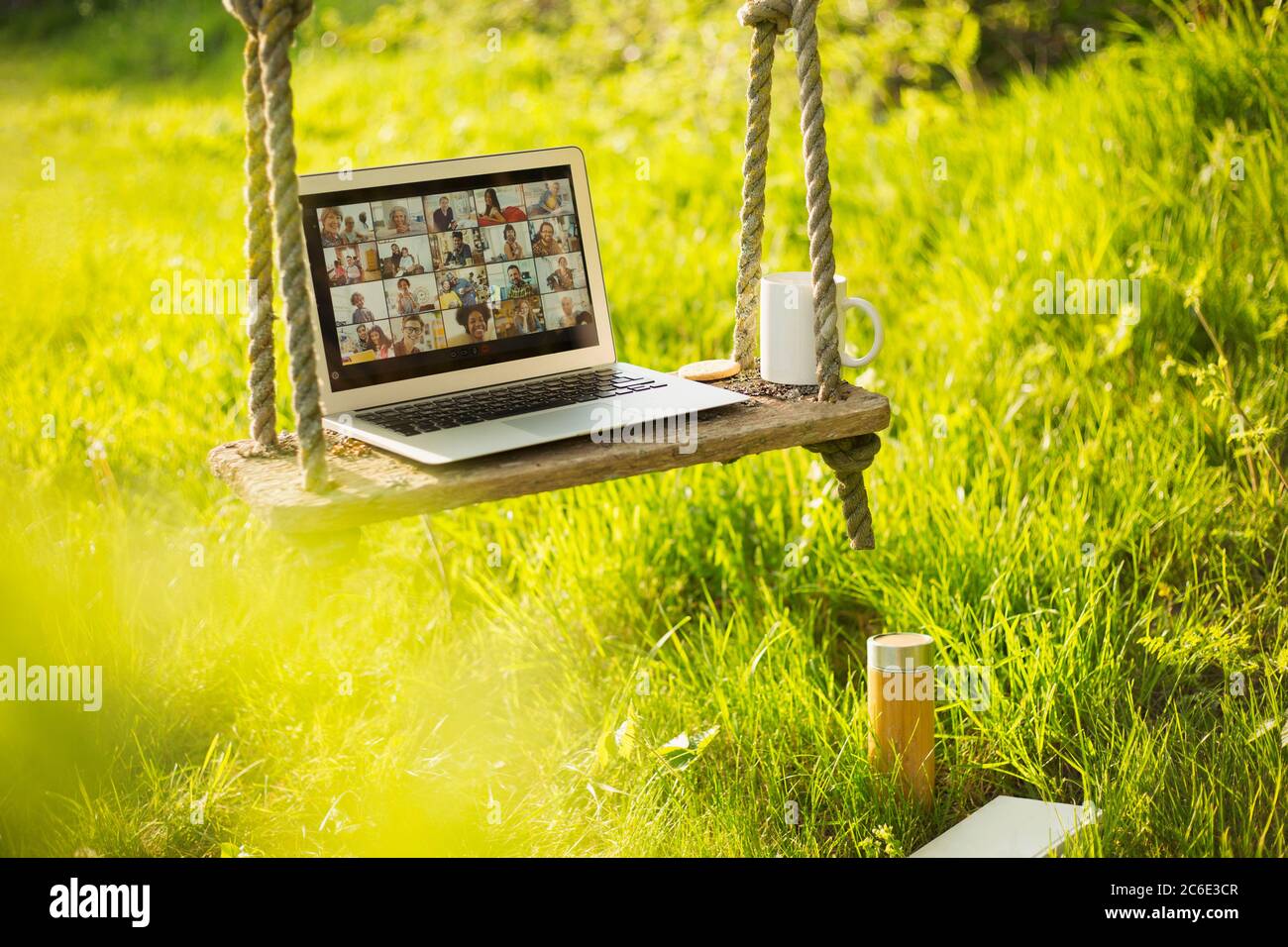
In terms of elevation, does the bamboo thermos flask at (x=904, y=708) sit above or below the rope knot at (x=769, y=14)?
below

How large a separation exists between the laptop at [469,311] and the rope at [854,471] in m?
0.21

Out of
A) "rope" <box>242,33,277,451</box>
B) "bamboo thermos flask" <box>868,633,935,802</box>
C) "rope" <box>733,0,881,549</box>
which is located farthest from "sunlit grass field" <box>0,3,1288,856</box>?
"rope" <box>242,33,277,451</box>

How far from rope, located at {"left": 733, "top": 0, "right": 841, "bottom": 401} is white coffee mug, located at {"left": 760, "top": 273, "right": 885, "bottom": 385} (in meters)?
0.04

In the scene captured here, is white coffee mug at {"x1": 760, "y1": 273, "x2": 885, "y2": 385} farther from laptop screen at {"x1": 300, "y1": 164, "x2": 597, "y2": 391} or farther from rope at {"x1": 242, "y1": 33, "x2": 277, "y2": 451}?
rope at {"x1": 242, "y1": 33, "x2": 277, "y2": 451}

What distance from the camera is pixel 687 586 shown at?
3371mm

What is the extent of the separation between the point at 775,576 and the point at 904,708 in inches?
32.6

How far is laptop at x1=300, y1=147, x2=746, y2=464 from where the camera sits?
6.67ft

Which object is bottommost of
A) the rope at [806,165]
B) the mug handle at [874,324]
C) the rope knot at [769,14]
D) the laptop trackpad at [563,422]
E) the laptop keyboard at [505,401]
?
the laptop trackpad at [563,422]

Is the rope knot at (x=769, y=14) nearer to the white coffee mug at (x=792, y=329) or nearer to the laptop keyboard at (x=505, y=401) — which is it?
the white coffee mug at (x=792, y=329)

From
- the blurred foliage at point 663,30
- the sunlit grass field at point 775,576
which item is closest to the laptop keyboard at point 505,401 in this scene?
the sunlit grass field at point 775,576

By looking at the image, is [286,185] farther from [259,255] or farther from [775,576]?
[775,576]

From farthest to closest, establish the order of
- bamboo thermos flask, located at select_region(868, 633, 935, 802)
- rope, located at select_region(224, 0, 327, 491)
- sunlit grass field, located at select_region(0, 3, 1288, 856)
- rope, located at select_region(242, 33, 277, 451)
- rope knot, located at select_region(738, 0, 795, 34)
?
sunlit grass field, located at select_region(0, 3, 1288, 856) → bamboo thermos flask, located at select_region(868, 633, 935, 802) → rope knot, located at select_region(738, 0, 795, 34) → rope, located at select_region(242, 33, 277, 451) → rope, located at select_region(224, 0, 327, 491)

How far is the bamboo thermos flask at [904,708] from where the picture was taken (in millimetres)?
2486
